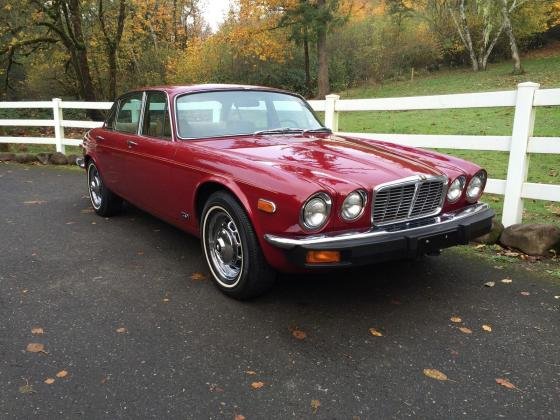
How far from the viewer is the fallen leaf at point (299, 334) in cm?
311

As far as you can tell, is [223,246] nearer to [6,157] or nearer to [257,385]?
[257,385]

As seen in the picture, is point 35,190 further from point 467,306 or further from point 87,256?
point 467,306

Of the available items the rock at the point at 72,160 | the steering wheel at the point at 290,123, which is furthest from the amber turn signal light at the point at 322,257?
the rock at the point at 72,160

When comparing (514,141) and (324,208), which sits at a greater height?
(514,141)

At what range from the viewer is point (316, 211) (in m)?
3.05

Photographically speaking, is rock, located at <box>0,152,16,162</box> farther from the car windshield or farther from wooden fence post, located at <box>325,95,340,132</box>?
the car windshield

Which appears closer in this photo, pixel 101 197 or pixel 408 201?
pixel 408 201

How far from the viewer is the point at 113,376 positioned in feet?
8.84

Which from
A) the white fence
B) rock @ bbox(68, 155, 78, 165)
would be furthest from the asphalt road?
rock @ bbox(68, 155, 78, 165)

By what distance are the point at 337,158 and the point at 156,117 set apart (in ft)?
6.66

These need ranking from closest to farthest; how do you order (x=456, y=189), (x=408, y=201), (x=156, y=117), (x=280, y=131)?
(x=408, y=201)
(x=456, y=189)
(x=280, y=131)
(x=156, y=117)

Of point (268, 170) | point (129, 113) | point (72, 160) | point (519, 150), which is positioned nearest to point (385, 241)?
point (268, 170)

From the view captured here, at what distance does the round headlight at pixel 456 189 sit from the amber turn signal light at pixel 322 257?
4.04ft

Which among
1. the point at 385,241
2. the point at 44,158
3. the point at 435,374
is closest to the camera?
the point at 435,374
